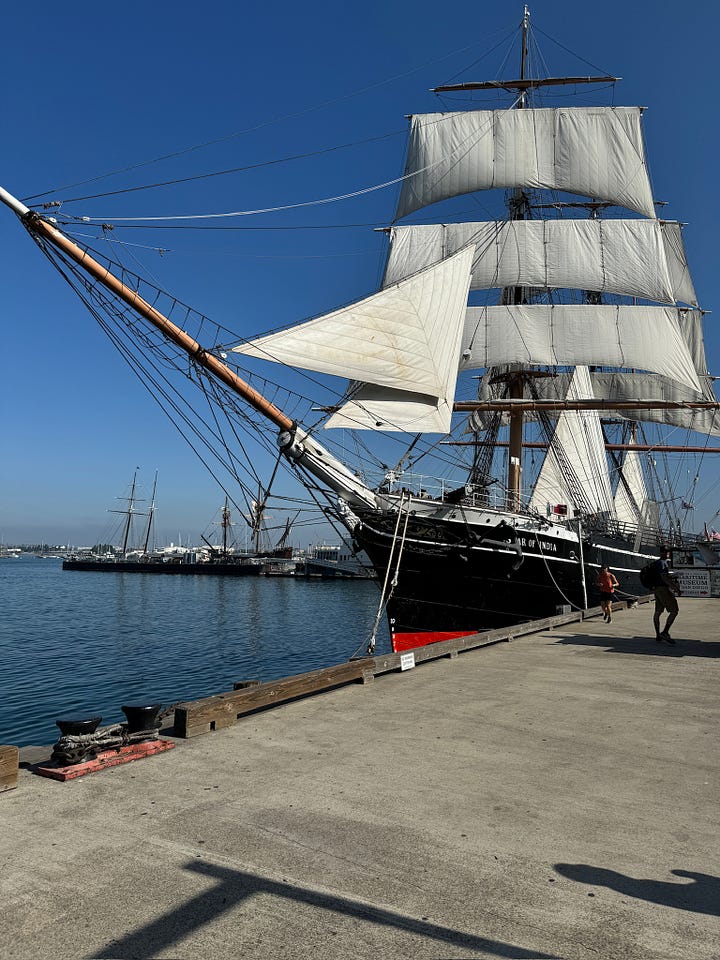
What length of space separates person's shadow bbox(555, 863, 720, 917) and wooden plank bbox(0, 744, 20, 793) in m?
3.87

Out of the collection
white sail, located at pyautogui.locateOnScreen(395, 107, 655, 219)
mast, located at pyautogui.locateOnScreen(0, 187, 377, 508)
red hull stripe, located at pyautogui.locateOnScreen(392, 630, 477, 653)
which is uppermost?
white sail, located at pyautogui.locateOnScreen(395, 107, 655, 219)

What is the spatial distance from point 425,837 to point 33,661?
75.3 feet

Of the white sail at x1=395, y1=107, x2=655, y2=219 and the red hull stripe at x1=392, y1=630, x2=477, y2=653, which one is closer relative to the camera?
the red hull stripe at x1=392, y1=630, x2=477, y2=653

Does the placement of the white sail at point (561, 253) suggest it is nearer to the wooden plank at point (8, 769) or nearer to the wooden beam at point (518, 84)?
the wooden beam at point (518, 84)

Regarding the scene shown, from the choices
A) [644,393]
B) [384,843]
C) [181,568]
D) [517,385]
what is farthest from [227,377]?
[181,568]

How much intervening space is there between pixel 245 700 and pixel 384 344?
1555 cm

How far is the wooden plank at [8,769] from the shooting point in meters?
5.13

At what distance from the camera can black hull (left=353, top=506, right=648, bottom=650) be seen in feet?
72.0

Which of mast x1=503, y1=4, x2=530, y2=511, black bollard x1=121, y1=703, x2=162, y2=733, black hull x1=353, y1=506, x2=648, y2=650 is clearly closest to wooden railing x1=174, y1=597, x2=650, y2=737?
black bollard x1=121, y1=703, x2=162, y2=733

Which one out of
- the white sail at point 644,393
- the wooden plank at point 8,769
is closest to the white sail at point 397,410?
the wooden plank at point 8,769

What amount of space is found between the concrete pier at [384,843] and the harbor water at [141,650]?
387 inches

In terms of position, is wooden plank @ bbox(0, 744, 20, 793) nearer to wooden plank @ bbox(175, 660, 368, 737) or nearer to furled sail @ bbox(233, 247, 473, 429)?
wooden plank @ bbox(175, 660, 368, 737)

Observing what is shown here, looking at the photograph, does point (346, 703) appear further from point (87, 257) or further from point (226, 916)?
point (87, 257)

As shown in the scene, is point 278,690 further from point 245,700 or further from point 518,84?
point 518,84
